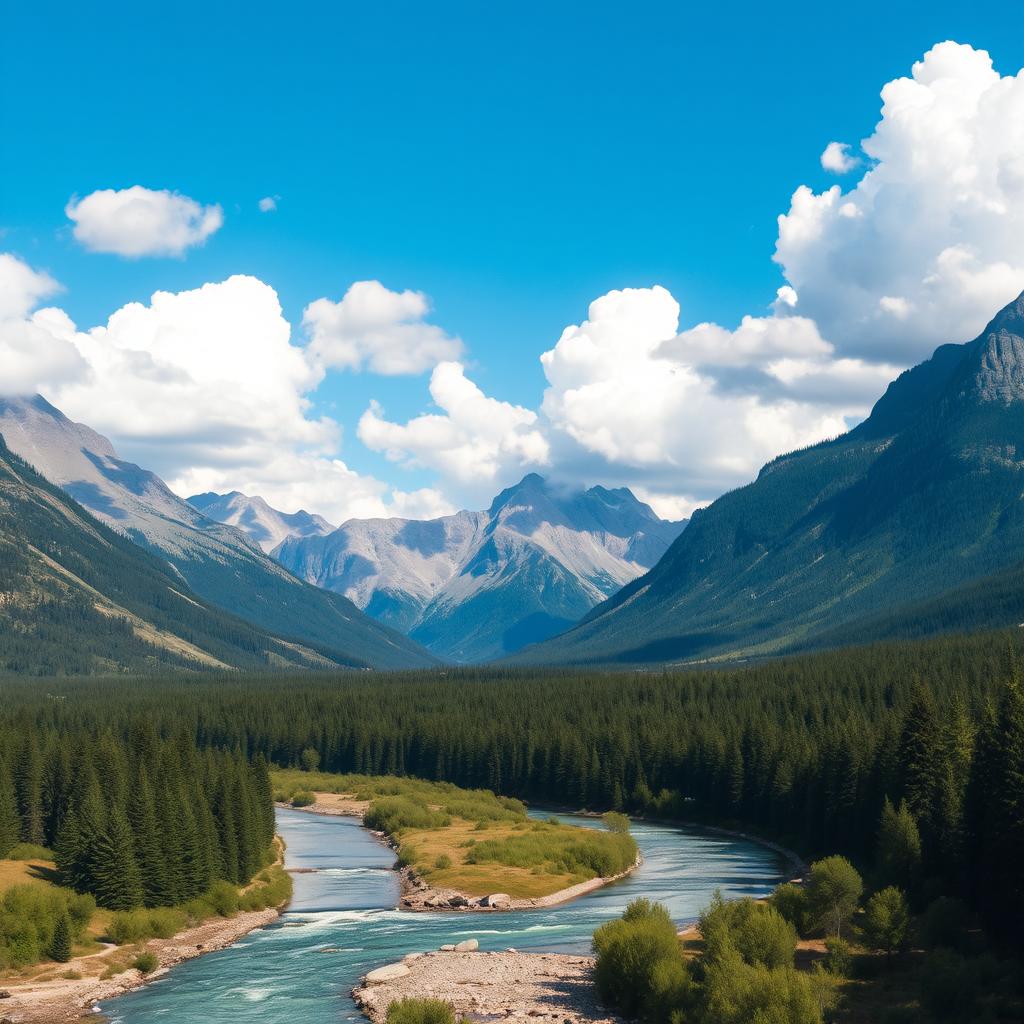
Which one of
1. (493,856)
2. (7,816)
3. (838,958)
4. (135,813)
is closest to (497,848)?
(493,856)

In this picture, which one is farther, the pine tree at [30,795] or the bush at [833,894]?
the pine tree at [30,795]

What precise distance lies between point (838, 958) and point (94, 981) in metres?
48.2

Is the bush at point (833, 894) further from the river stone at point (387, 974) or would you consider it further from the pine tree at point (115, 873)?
the pine tree at point (115, 873)

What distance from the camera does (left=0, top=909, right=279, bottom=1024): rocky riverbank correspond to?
77875mm

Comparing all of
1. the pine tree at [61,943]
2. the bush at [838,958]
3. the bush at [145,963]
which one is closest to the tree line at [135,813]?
the pine tree at [61,943]

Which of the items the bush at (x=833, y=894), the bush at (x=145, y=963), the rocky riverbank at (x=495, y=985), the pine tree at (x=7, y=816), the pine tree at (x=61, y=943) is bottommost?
the rocky riverbank at (x=495, y=985)

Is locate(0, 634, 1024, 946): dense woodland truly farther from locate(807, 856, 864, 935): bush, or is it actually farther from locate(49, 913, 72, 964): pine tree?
locate(49, 913, 72, 964): pine tree

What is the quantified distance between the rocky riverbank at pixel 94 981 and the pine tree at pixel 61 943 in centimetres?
92

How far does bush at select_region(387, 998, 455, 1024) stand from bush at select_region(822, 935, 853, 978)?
80.8 feet

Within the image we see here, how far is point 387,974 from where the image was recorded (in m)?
83.9

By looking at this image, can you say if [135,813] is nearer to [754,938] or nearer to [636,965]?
[636,965]

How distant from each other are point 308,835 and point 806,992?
105459mm

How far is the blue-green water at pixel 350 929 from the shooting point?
79.5m

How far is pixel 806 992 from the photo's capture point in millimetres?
66500
